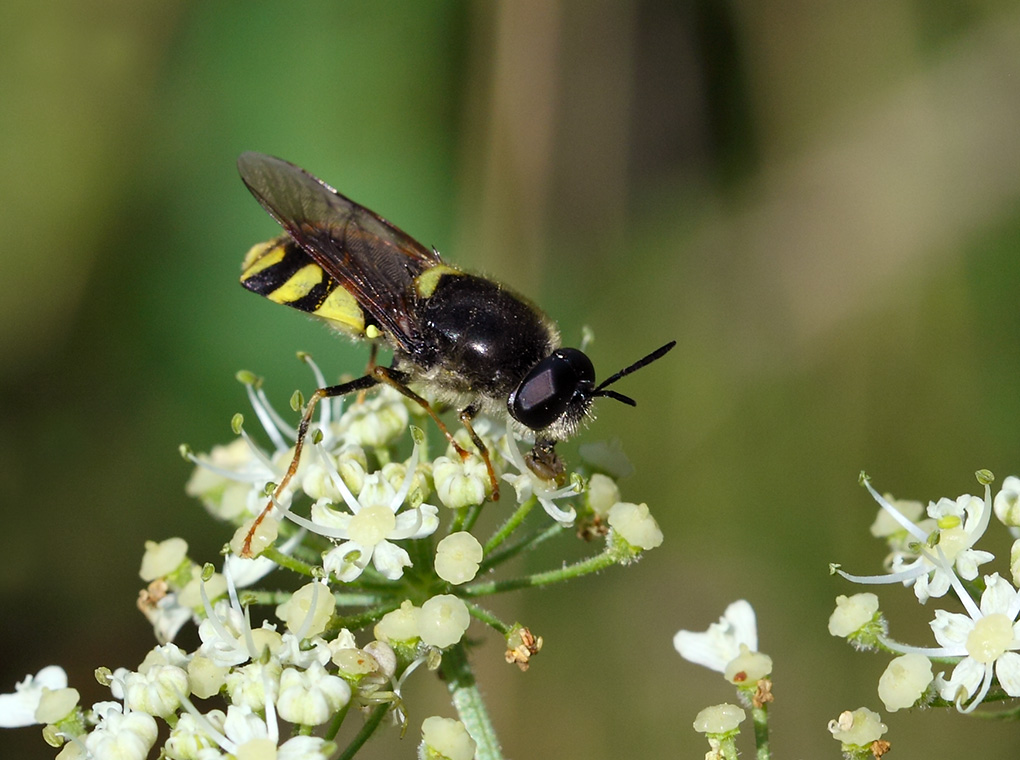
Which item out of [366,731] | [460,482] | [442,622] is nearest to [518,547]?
[460,482]

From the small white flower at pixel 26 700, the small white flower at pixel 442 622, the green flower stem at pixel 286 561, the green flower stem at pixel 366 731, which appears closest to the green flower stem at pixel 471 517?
the small white flower at pixel 442 622

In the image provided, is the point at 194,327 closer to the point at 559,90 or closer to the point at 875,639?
the point at 559,90

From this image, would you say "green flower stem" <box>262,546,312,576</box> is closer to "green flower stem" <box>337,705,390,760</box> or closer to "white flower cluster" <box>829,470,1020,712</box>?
"green flower stem" <box>337,705,390,760</box>

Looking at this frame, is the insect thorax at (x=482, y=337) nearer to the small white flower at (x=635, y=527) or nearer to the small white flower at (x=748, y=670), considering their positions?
the small white flower at (x=635, y=527)

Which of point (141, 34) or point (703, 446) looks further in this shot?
point (703, 446)

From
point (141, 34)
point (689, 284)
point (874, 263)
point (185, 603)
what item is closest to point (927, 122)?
point (874, 263)
